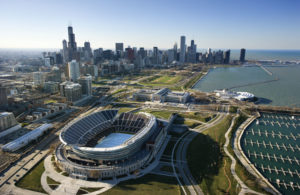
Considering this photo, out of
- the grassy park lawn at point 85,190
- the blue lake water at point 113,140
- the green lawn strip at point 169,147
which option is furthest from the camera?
the blue lake water at point 113,140

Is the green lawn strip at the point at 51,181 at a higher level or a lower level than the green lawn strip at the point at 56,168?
lower

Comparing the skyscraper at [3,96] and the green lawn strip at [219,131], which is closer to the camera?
the green lawn strip at [219,131]

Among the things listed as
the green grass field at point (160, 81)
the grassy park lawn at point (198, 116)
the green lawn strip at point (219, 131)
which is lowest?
the green lawn strip at point (219, 131)

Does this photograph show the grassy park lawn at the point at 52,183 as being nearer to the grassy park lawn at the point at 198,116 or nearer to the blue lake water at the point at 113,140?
the blue lake water at the point at 113,140

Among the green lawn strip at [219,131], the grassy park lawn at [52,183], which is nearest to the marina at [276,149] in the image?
the green lawn strip at [219,131]

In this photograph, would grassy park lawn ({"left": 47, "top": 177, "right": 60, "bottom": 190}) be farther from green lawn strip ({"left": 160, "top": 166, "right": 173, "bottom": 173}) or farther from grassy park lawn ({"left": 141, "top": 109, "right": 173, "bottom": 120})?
grassy park lawn ({"left": 141, "top": 109, "right": 173, "bottom": 120})

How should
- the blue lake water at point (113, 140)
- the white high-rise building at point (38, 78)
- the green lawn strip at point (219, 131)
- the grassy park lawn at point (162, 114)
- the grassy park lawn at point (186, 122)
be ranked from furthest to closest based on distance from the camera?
the white high-rise building at point (38, 78) < the grassy park lawn at point (162, 114) < the grassy park lawn at point (186, 122) < the green lawn strip at point (219, 131) < the blue lake water at point (113, 140)

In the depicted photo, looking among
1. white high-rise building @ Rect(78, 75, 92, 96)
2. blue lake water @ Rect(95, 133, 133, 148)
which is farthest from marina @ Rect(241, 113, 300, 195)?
white high-rise building @ Rect(78, 75, 92, 96)

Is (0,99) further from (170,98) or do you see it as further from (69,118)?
(170,98)
